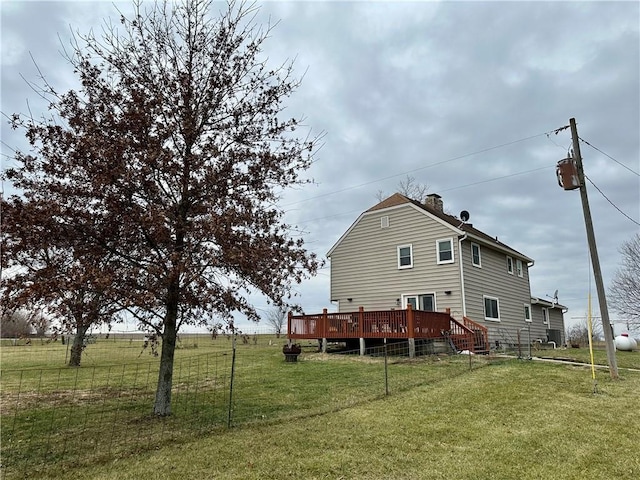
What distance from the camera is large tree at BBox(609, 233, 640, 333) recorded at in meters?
29.8

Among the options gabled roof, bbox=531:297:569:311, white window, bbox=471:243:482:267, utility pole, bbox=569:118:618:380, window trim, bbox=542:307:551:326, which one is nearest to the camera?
utility pole, bbox=569:118:618:380

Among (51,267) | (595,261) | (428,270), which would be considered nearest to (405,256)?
(428,270)

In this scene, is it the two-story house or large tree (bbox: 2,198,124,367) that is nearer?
large tree (bbox: 2,198,124,367)

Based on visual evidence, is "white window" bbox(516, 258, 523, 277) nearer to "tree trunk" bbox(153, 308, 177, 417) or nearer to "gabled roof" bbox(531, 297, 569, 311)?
"gabled roof" bbox(531, 297, 569, 311)

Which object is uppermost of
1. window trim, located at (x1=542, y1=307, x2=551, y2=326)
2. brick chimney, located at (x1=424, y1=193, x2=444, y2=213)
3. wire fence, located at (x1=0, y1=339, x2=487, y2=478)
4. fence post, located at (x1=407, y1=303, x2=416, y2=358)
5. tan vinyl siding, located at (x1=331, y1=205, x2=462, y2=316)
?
brick chimney, located at (x1=424, y1=193, x2=444, y2=213)

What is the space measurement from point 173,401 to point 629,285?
1355 inches

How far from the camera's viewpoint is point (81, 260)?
5.70 meters

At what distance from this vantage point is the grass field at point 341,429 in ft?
14.4

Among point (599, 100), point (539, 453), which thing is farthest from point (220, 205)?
point (599, 100)

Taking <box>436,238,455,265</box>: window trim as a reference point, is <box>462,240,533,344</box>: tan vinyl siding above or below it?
below

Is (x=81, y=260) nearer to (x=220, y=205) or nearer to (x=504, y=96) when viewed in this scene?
(x=220, y=205)

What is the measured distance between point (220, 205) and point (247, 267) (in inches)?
46.0

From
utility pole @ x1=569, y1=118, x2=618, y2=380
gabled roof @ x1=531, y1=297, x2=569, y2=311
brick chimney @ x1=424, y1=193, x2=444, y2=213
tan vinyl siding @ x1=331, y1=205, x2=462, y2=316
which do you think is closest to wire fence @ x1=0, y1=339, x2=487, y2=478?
utility pole @ x1=569, y1=118, x2=618, y2=380

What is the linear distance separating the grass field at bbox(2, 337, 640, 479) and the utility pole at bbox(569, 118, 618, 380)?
0.55 meters
